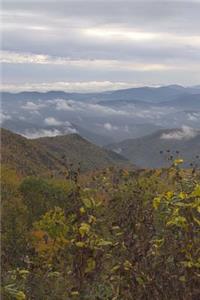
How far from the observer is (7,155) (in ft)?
411

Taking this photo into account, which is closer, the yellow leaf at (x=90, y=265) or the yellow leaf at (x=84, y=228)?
the yellow leaf at (x=84, y=228)

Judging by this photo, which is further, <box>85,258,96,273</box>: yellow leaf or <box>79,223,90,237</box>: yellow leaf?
<box>85,258,96,273</box>: yellow leaf

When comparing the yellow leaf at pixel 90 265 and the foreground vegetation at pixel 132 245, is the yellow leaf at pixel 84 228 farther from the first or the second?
the yellow leaf at pixel 90 265

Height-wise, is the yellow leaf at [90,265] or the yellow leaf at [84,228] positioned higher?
the yellow leaf at [84,228]

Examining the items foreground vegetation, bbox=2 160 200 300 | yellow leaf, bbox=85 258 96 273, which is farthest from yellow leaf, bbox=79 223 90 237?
yellow leaf, bbox=85 258 96 273

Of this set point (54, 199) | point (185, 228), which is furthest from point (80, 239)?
point (54, 199)

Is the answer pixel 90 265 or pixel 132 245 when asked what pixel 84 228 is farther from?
pixel 132 245

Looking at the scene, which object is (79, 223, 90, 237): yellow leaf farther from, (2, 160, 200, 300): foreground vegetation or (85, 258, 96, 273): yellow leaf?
(85, 258, 96, 273): yellow leaf

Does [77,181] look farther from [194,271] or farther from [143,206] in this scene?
[194,271]

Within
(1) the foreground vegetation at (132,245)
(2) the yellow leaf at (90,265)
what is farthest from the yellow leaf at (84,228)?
(2) the yellow leaf at (90,265)

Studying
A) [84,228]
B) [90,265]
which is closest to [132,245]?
[90,265]

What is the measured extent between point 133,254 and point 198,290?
1.92 feet

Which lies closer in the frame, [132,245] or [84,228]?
[84,228]

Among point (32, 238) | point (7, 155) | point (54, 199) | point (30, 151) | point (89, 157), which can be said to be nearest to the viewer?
point (32, 238)
